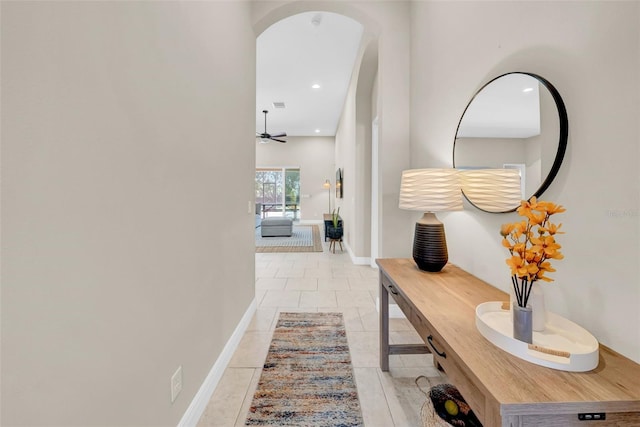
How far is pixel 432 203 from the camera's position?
1709mm

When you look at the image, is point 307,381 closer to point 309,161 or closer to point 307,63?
point 307,63

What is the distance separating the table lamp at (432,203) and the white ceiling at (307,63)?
9.35ft

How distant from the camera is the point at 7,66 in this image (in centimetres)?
60

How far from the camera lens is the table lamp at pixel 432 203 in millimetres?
1702

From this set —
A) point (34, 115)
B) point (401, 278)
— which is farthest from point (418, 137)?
point (34, 115)

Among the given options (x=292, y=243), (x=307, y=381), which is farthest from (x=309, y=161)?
(x=307, y=381)

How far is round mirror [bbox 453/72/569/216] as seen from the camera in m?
1.14

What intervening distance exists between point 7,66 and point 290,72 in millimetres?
5001

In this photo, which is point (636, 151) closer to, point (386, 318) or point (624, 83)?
point (624, 83)

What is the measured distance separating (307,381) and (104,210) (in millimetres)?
1588

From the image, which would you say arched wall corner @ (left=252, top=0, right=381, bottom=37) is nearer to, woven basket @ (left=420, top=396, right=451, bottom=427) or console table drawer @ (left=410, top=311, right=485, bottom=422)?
console table drawer @ (left=410, top=311, right=485, bottom=422)

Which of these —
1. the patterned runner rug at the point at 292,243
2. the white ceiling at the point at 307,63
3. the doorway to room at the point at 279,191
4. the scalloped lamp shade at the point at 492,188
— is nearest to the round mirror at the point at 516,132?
the scalloped lamp shade at the point at 492,188

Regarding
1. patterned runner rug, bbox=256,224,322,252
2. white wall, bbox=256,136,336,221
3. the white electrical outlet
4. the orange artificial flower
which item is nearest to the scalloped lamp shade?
the orange artificial flower

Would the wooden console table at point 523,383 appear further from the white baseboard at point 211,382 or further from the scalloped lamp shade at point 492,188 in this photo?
the white baseboard at point 211,382
